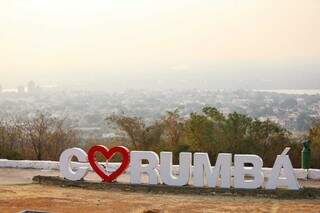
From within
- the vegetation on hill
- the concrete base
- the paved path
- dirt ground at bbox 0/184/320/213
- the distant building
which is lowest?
dirt ground at bbox 0/184/320/213

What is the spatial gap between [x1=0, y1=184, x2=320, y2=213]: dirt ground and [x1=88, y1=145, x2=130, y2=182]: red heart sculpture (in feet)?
3.31

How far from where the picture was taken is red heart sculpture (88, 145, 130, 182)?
20234mm

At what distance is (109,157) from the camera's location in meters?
20.4

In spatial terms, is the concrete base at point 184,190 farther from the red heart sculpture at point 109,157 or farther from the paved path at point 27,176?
the paved path at point 27,176

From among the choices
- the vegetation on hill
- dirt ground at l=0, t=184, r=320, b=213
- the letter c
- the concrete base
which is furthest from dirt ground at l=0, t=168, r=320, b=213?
the vegetation on hill

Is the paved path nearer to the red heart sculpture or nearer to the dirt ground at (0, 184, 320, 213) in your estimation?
the red heart sculpture

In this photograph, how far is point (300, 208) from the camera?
55.0 ft

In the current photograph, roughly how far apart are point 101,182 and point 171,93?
192ft

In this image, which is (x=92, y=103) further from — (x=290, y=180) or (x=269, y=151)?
(x=290, y=180)

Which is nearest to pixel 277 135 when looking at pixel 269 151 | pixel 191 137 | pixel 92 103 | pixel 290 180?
pixel 269 151

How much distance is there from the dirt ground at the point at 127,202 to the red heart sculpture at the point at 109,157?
1.01 metres

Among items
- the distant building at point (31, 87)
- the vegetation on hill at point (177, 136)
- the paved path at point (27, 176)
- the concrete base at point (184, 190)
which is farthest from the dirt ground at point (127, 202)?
the distant building at point (31, 87)

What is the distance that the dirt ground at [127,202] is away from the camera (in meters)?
16.6

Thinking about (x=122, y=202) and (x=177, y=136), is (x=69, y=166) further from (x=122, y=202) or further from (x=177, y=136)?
(x=177, y=136)
